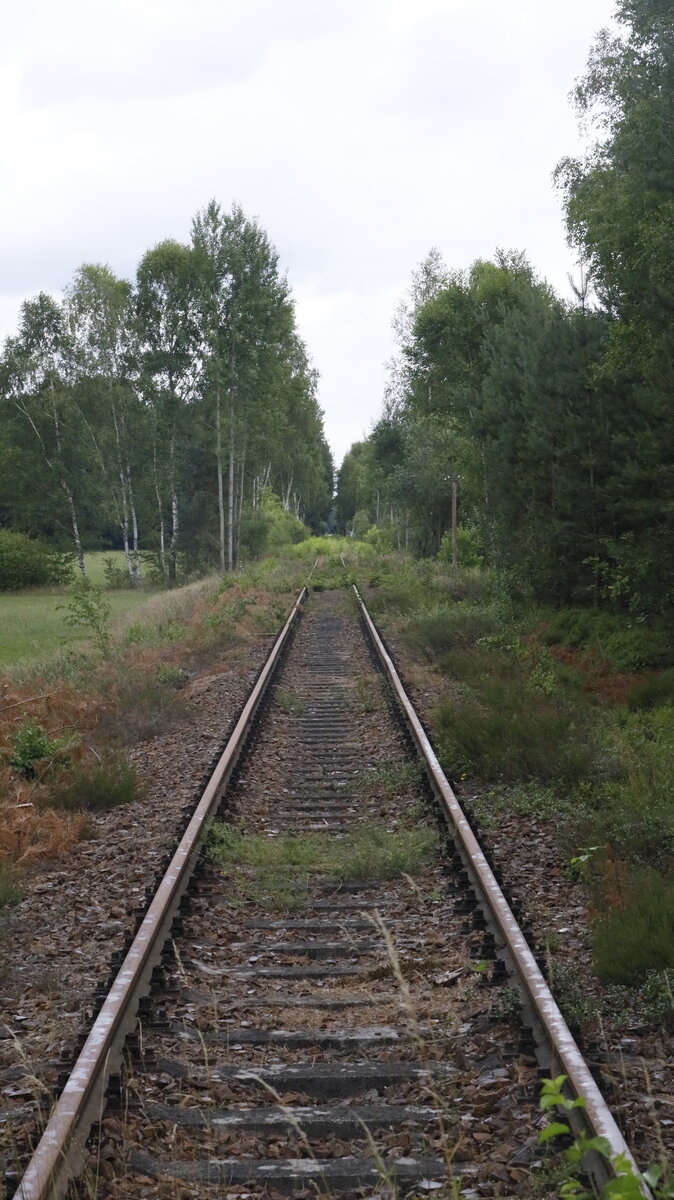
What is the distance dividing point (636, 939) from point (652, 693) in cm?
782

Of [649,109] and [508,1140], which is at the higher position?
[649,109]

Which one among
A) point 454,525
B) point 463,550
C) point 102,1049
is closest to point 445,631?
point 102,1049

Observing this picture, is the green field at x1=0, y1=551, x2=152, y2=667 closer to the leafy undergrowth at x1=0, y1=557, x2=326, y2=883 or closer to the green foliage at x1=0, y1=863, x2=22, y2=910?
the leafy undergrowth at x1=0, y1=557, x2=326, y2=883

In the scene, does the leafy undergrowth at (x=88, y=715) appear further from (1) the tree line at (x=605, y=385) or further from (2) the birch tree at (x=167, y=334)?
(2) the birch tree at (x=167, y=334)

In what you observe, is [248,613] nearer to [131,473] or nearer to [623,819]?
[623,819]

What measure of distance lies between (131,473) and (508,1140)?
4256 cm

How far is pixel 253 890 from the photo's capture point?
22.0 ft

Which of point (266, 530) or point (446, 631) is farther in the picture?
point (266, 530)

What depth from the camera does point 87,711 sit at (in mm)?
12320

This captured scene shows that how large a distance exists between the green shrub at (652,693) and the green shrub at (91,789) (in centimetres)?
580

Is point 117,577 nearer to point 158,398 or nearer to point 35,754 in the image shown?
point 158,398

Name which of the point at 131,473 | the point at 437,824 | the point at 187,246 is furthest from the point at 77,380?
the point at 437,824

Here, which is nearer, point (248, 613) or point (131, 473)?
point (248, 613)

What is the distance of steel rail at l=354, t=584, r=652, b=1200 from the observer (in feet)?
11.1
